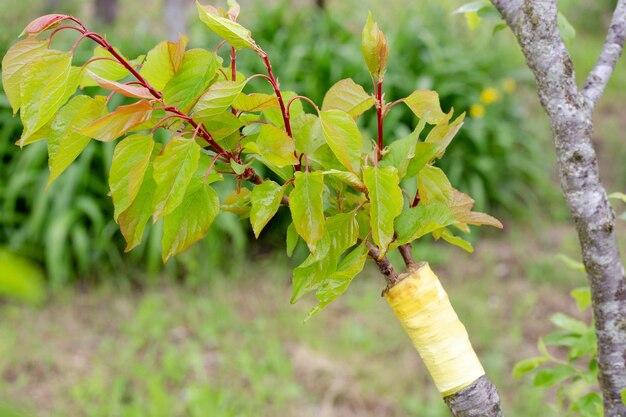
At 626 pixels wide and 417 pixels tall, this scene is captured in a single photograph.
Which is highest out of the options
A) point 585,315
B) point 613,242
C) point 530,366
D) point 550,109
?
point 550,109

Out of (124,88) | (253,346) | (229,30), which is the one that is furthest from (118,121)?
(253,346)

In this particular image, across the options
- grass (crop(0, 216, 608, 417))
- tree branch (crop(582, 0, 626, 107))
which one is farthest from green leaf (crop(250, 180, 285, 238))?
grass (crop(0, 216, 608, 417))

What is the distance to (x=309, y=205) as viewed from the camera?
31.2 inches

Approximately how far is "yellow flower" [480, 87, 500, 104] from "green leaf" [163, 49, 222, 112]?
377cm

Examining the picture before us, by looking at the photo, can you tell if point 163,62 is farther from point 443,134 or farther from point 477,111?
point 477,111

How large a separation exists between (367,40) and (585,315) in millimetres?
3099

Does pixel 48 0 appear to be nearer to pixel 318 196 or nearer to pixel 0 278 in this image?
pixel 318 196

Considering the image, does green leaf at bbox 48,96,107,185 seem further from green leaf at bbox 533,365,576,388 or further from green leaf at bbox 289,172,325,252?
green leaf at bbox 533,365,576,388

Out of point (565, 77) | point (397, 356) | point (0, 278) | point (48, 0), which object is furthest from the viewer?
point (48, 0)

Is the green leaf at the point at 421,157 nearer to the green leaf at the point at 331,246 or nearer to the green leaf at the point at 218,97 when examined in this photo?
the green leaf at the point at 331,246

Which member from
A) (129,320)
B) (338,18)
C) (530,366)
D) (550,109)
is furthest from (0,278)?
(338,18)

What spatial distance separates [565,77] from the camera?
34.8 inches

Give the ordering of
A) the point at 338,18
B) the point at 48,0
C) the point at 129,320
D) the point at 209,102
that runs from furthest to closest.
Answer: the point at 48,0 → the point at 338,18 → the point at 129,320 → the point at 209,102

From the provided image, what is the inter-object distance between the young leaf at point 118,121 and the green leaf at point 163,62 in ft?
0.22
